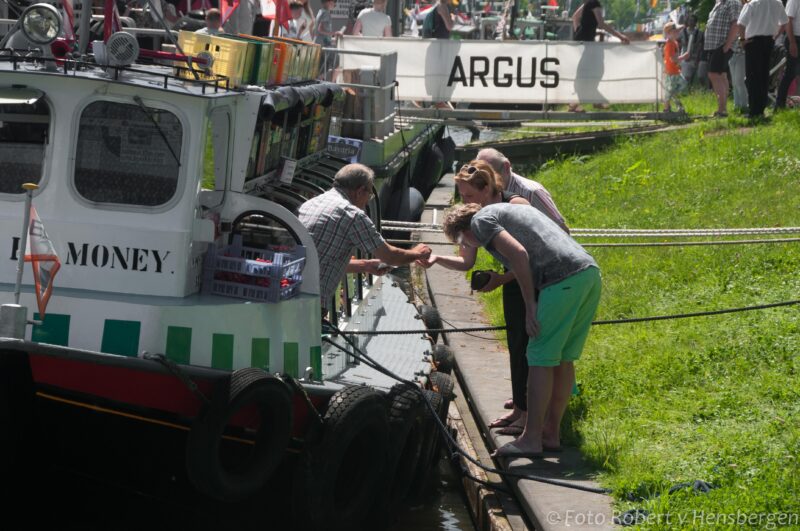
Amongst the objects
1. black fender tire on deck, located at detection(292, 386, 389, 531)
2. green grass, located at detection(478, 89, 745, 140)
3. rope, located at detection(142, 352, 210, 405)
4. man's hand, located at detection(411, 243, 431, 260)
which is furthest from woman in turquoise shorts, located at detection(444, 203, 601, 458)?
green grass, located at detection(478, 89, 745, 140)

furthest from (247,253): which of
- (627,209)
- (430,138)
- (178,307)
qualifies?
(430,138)

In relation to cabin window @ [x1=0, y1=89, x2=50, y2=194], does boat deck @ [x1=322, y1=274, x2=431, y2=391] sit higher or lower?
lower

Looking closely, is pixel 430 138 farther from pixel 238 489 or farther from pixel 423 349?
pixel 238 489

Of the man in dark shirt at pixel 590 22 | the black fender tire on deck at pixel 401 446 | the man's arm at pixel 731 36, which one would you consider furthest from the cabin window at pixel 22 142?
the man in dark shirt at pixel 590 22

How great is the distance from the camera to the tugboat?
269 inches

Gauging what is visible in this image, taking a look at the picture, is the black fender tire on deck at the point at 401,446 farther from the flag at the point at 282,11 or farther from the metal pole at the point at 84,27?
the flag at the point at 282,11

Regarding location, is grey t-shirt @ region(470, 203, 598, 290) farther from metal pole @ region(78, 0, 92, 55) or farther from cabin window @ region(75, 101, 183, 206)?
metal pole @ region(78, 0, 92, 55)

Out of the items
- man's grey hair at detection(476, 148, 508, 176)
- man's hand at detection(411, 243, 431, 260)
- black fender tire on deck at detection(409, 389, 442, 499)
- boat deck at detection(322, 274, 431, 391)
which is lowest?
black fender tire on deck at detection(409, 389, 442, 499)

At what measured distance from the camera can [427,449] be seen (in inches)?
340

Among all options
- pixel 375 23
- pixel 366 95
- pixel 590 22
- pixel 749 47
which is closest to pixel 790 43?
pixel 749 47

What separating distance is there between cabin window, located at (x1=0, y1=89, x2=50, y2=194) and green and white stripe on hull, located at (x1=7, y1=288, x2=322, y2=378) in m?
0.78

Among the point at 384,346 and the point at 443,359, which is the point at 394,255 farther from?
the point at 443,359

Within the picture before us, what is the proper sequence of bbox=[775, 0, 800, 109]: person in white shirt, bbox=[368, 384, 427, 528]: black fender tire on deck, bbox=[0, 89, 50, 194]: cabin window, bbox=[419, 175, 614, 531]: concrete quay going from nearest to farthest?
bbox=[419, 175, 614, 531]: concrete quay, bbox=[0, 89, 50, 194]: cabin window, bbox=[368, 384, 427, 528]: black fender tire on deck, bbox=[775, 0, 800, 109]: person in white shirt

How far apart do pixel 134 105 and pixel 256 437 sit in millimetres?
1975
